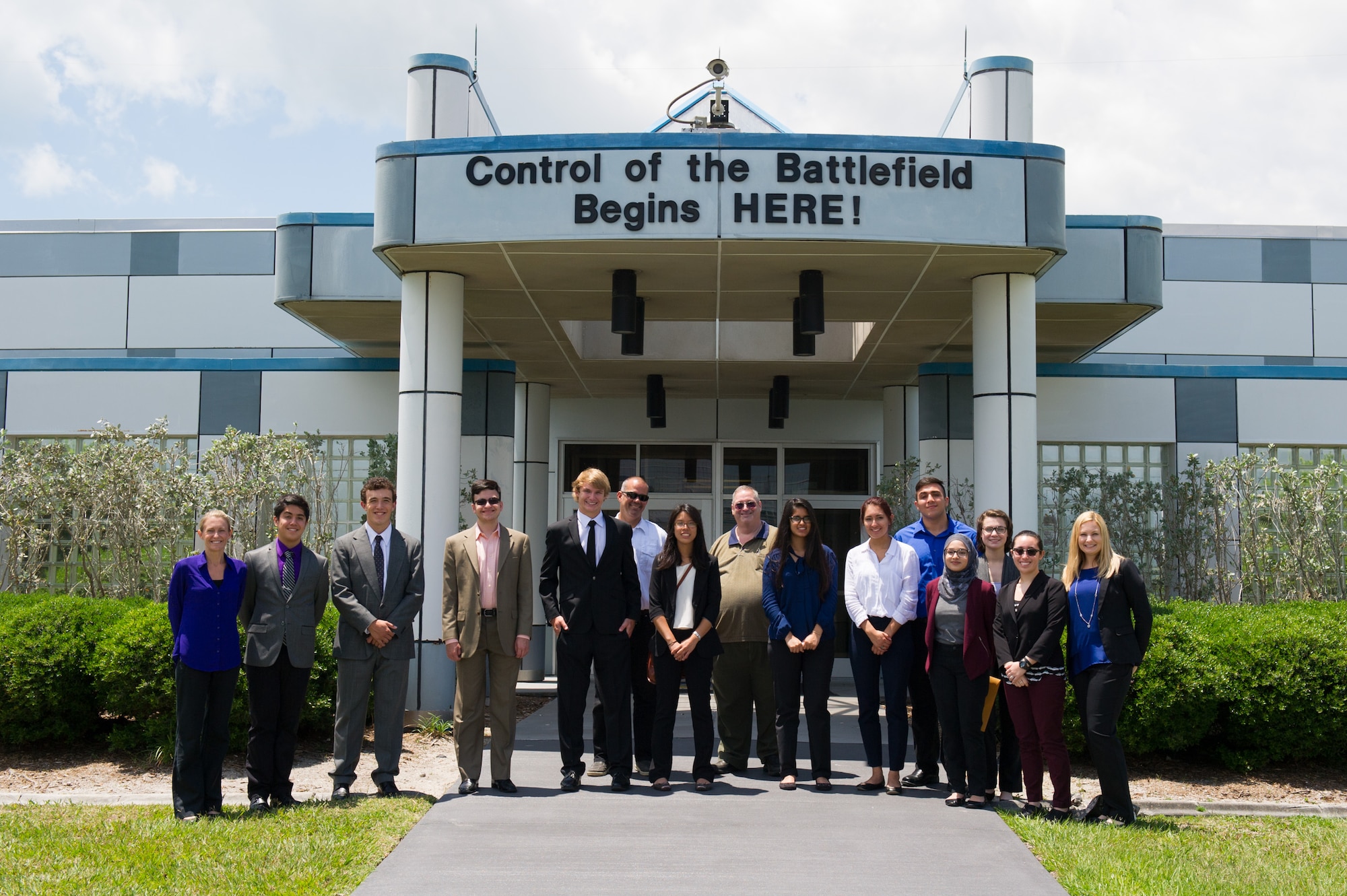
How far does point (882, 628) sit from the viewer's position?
715cm

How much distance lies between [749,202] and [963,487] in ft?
15.6

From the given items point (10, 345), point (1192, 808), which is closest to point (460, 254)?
point (1192, 808)

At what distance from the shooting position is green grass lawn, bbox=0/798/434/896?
17.4ft

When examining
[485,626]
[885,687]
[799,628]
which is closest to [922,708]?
[885,687]

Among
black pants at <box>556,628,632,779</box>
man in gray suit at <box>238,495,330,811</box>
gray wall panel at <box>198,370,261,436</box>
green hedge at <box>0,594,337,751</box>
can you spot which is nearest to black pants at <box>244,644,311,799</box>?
man in gray suit at <box>238,495,330,811</box>

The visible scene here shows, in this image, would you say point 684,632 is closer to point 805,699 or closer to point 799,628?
point 799,628

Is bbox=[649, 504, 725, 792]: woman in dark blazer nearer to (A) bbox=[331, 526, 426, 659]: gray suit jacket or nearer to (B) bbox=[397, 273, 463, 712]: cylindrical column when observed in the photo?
(A) bbox=[331, 526, 426, 659]: gray suit jacket

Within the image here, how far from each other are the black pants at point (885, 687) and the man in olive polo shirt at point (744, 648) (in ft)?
2.02

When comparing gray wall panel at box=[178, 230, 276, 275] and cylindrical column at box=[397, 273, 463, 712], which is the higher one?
gray wall panel at box=[178, 230, 276, 275]

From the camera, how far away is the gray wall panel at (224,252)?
1898 centimetres

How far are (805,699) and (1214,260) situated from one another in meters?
14.6

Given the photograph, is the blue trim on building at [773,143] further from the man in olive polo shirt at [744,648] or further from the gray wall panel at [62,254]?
the gray wall panel at [62,254]

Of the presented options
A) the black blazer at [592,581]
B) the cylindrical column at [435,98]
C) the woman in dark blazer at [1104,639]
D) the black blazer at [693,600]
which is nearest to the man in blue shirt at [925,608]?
the woman in dark blazer at [1104,639]

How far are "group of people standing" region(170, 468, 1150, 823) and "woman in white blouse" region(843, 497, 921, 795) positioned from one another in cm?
1
